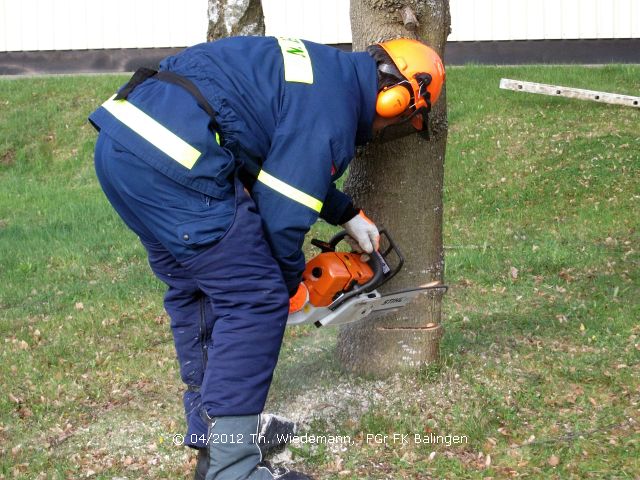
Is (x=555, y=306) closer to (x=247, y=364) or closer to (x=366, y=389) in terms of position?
(x=366, y=389)

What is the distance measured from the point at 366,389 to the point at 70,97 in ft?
33.5

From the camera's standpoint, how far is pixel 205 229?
305 centimetres

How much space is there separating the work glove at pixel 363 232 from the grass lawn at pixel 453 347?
85cm

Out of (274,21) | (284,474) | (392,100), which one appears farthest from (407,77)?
(274,21)

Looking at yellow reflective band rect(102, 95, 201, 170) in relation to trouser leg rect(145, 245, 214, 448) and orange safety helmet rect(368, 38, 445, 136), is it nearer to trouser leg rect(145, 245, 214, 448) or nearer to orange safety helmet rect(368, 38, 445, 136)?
trouser leg rect(145, 245, 214, 448)

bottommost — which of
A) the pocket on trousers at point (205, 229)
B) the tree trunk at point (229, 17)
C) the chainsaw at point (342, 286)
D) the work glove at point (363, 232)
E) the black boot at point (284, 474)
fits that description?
the black boot at point (284, 474)

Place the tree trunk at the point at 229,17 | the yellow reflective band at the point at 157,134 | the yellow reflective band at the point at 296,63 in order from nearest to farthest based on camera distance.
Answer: the yellow reflective band at the point at 157,134 < the yellow reflective band at the point at 296,63 < the tree trunk at the point at 229,17

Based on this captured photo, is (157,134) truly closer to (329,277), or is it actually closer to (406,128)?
(329,277)

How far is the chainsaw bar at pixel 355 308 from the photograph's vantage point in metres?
3.77

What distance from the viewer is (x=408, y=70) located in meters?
3.47

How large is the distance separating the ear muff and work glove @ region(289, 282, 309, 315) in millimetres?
785

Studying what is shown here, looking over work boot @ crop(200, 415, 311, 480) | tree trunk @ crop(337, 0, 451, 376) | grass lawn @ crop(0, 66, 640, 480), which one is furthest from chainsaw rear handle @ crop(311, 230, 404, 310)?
work boot @ crop(200, 415, 311, 480)

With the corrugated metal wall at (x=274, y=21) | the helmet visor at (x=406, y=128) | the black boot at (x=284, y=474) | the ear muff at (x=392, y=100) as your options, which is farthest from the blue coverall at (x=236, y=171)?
the corrugated metal wall at (x=274, y=21)

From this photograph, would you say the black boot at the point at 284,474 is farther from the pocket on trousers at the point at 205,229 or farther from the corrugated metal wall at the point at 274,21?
the corrugated metal wall at the point at 274,21
